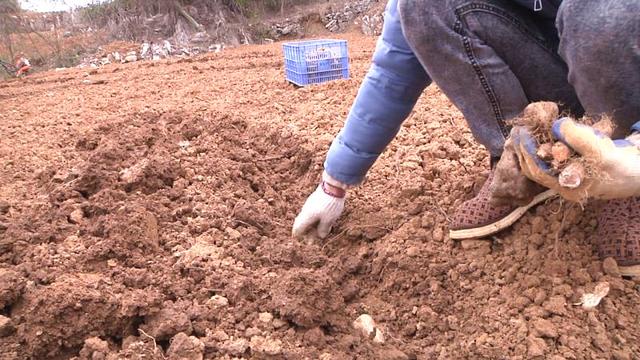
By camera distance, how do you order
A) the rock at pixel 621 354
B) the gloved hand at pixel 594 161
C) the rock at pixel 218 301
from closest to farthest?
the gloved hand at pixel 594 161 < the rock at pixel 621 354 < the rock at pixel 218 301

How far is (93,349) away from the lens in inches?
49.5

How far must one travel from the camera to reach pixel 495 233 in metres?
1.54

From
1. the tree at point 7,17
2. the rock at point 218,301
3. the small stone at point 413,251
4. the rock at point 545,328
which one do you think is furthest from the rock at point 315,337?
the tree at point 7,17

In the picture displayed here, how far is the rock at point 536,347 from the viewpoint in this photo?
1186 millimetres

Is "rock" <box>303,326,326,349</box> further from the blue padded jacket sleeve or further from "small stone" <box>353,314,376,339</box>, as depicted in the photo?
the blue padded jacket sleeve

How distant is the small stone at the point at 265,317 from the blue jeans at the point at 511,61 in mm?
762

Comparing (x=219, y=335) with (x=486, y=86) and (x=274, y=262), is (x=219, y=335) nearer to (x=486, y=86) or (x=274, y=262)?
(x=274, y=262)

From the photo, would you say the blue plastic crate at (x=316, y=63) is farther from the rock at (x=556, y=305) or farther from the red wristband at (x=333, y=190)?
the rock at (x=556, y=305)

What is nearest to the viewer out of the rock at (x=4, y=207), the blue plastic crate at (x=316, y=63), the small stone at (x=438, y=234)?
the small stone at (x=438, y=234)

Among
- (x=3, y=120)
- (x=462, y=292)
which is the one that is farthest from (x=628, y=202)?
(x=3, y=120)

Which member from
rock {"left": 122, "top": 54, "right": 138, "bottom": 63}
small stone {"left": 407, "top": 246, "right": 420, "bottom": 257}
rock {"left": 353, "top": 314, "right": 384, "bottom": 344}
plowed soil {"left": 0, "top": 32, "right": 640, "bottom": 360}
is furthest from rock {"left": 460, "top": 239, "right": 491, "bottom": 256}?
rock {"left": 122, "top": 54, "right": 138, "bottom": 63}

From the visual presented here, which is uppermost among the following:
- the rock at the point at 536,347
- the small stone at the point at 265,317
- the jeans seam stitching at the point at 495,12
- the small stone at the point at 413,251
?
the jeans seam stitching at the point at 495,12

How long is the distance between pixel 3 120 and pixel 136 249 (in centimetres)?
273

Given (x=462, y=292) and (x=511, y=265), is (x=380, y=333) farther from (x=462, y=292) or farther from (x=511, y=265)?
(x=511, y=265)
